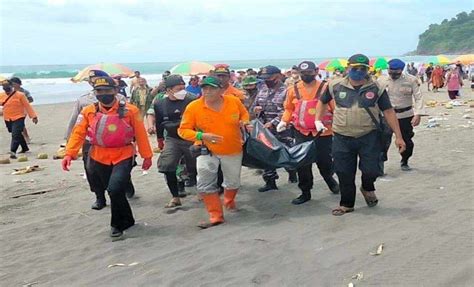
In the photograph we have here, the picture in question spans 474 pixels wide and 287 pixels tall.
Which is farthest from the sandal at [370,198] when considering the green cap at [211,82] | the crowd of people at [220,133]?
the green cap at [211,82]

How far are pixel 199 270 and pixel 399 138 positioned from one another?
9.05 feet

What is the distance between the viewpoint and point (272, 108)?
7.66m

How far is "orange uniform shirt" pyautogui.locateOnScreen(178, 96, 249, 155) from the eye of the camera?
6074mm

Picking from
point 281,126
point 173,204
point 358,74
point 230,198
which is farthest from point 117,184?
point 358,74

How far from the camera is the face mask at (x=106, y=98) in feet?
19.2

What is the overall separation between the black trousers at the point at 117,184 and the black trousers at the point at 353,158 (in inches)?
90.2

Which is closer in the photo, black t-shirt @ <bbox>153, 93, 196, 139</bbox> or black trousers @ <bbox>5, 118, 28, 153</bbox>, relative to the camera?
black t-shirt @ <bbox>153, 93, 196, 139</bbox>

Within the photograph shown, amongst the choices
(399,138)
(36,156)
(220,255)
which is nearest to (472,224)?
(399,138)

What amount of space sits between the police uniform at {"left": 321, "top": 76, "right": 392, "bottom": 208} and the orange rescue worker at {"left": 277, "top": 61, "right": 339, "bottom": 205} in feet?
1.75

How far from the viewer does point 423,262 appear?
14.8 ft

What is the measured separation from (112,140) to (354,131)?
2.59 m

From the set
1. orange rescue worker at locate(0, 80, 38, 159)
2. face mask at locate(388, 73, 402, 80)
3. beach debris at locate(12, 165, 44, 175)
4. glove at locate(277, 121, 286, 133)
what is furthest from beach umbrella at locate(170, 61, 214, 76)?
glove at locate(277, 121, 286, 133)

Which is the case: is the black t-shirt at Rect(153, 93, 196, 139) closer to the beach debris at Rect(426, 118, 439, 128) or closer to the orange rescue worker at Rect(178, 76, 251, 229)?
the orange rescue worker at Rect(178, 76, 251, 229)

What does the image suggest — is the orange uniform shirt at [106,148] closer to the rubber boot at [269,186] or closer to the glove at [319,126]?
the glove at [319,126]
